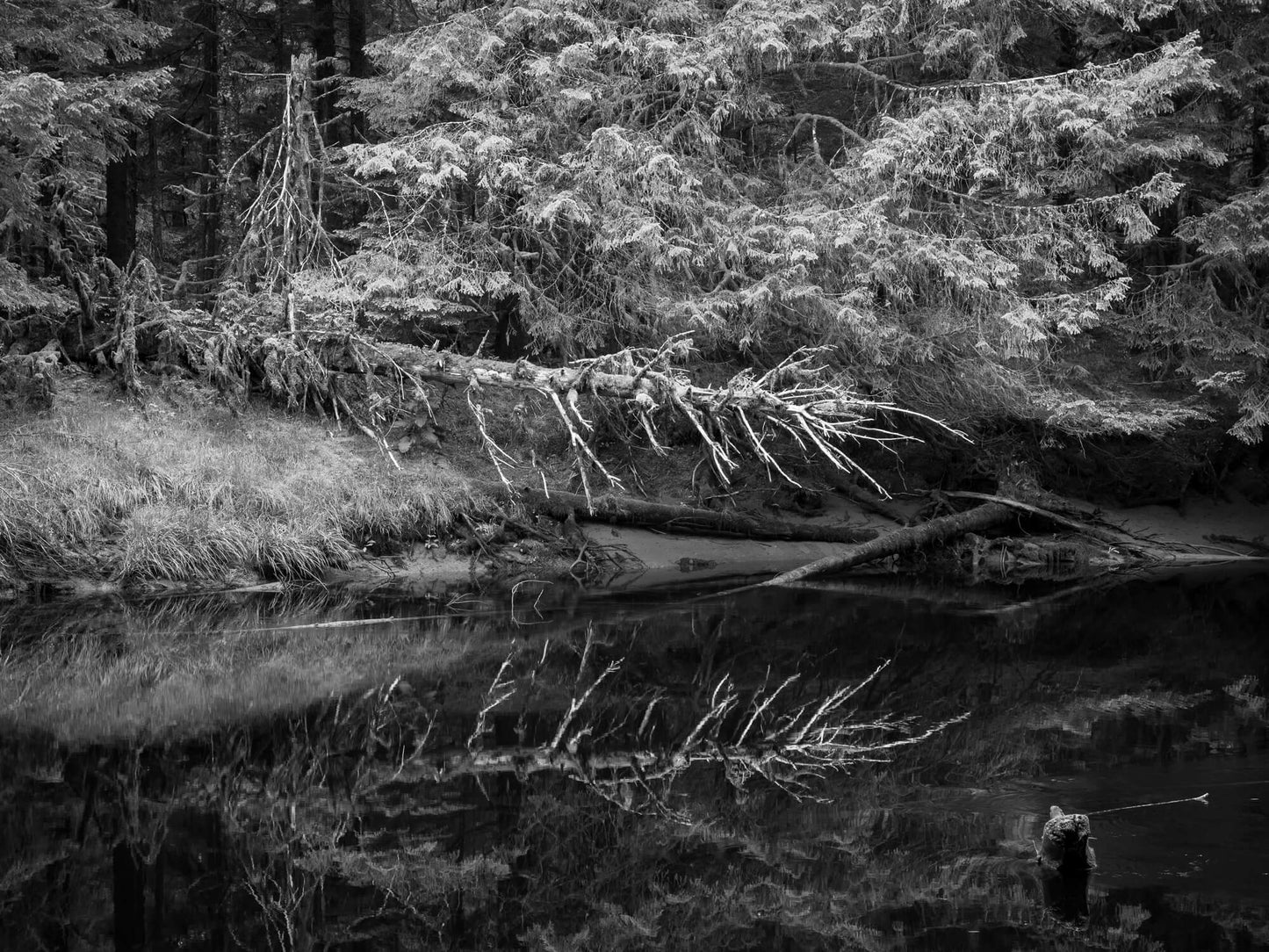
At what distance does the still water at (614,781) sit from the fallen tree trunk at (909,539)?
192cm

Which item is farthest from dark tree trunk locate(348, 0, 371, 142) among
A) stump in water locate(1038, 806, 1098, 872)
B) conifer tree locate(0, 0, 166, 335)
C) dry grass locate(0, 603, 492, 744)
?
stump in water locate(1038, 806, 1098, 872)

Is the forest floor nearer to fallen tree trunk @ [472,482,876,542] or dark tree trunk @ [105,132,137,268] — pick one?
fallen tree trunk @ [472,482,876,542]

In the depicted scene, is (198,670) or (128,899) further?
(198,670)

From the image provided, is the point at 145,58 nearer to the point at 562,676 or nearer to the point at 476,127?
the point at 476,127

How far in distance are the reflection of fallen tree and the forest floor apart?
439cm

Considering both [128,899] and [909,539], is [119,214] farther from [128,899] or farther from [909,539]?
[128,899]

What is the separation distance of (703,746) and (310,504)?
247 inches

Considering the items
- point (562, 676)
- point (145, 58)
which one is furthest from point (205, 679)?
point (145, 58)

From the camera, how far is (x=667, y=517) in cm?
1252

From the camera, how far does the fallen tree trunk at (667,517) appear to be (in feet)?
40.0

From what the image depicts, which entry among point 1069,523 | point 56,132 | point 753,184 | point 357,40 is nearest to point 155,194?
point 357,40

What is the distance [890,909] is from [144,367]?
1119 centimetres

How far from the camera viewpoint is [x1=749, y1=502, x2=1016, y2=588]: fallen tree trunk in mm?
11305

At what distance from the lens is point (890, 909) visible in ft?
12.8
